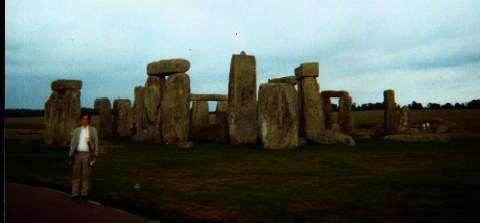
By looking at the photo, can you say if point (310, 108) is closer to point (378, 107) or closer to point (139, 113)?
point (139, 113)

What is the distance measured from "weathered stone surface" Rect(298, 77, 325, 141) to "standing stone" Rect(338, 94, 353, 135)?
645 cm

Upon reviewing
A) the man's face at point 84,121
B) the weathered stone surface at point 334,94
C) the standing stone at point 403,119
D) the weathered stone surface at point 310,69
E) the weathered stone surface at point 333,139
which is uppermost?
the weathered stone surface at point 310,69

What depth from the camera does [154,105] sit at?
2094 centimetres

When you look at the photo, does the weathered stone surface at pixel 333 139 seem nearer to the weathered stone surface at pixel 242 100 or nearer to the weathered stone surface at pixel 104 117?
the weathered stone surface at pixel 242 100

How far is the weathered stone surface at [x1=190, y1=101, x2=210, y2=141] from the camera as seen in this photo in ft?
73.6

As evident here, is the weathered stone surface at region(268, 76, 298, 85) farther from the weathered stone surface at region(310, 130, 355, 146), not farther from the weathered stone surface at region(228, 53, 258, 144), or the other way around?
the weathered stone surface at region(310, 130, 355, 146)

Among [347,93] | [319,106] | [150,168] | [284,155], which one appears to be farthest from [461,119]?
[150,168]

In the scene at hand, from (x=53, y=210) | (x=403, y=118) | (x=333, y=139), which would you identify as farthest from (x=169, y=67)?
(x=403, y=118)

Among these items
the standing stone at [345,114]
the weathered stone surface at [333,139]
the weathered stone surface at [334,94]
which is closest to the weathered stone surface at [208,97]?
the weathered stone surface at [334,94]

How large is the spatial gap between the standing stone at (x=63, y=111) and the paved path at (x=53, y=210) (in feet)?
34.4

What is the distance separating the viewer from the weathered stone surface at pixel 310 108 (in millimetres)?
20344

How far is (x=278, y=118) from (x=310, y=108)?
453cm

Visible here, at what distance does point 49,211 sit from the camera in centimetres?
638

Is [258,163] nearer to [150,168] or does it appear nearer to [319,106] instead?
[150,168]
